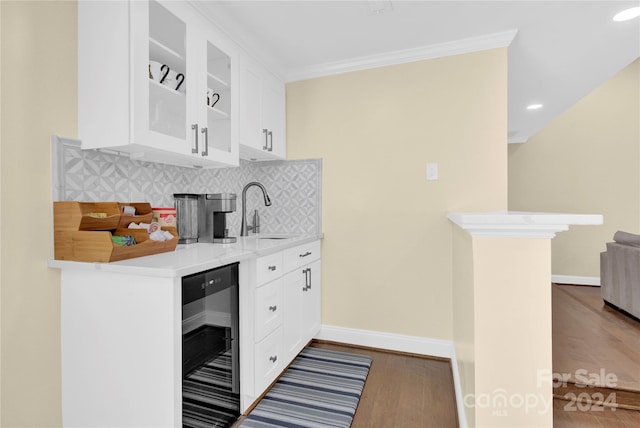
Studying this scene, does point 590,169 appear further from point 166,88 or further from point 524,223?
point 166,88

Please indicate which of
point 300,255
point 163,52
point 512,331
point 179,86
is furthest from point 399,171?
point 163,52

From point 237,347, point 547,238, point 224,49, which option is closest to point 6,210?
point 237,347

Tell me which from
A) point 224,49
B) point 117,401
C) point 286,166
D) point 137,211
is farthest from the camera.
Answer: point 286,166

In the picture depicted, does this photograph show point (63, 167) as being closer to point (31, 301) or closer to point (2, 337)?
point (31, 301)

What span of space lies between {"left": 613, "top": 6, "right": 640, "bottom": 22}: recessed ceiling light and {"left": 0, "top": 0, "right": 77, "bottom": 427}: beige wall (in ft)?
10.1

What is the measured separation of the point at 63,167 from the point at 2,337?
0.72 meters

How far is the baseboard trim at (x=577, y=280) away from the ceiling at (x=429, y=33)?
3137mm

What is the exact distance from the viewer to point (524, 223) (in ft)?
3.71

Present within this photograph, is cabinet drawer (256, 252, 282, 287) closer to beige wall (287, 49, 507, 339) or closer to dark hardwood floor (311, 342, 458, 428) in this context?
beige wall (287, 49, 507, 339)

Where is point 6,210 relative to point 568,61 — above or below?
below

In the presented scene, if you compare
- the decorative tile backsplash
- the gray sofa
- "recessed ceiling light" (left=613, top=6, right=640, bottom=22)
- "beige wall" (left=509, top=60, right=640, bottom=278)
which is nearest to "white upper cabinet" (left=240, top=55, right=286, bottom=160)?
the decorative tile backsplash

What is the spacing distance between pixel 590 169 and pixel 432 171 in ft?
12.8

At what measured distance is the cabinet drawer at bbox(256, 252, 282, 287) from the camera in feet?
5.67

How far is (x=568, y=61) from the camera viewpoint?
2.54 m
